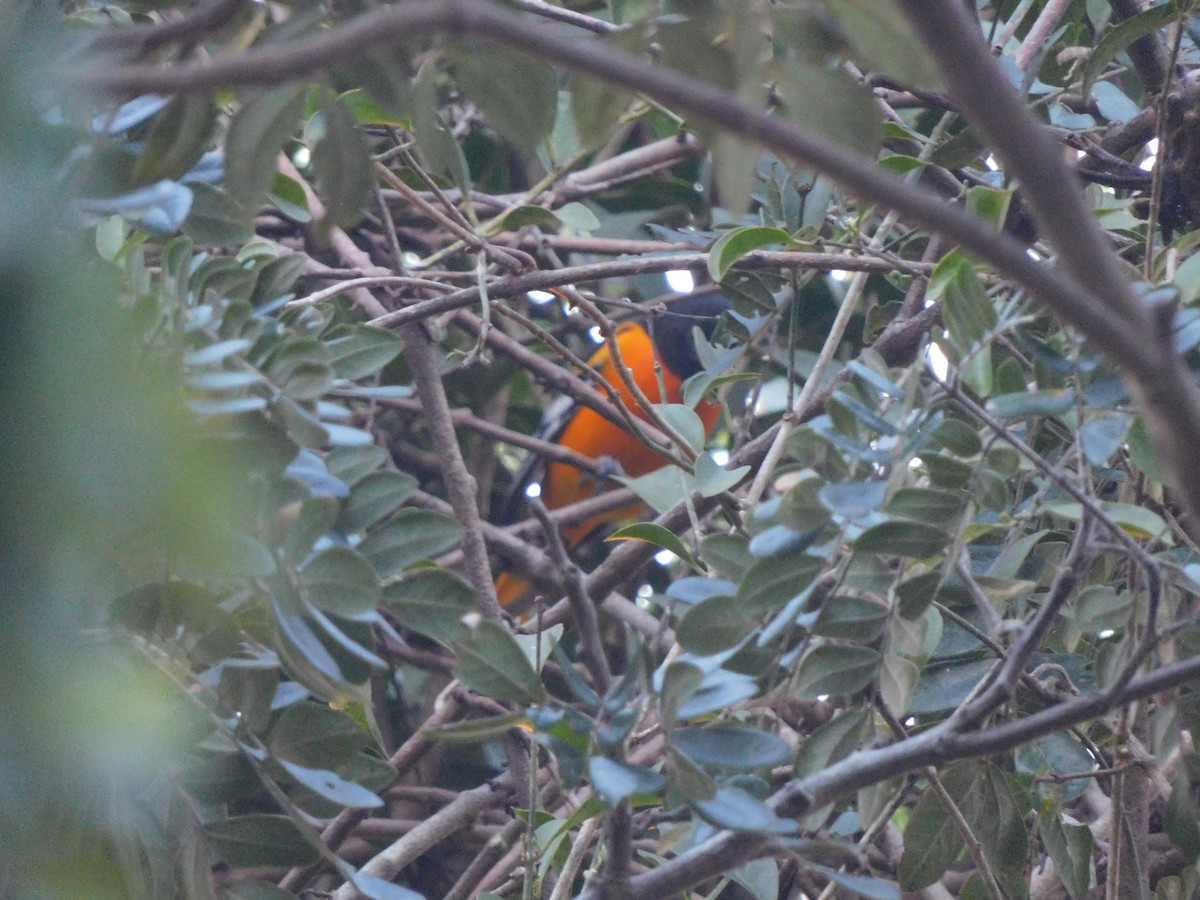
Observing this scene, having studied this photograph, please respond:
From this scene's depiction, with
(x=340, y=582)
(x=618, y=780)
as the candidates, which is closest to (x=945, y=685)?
(x=618, y=780)

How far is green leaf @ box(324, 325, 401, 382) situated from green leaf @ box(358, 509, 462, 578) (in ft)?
0.57

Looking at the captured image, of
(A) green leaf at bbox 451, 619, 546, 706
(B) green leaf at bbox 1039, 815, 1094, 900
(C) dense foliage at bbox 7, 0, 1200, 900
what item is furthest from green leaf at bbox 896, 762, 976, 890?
(A) green leaf at bbox 451, 619, 546, 706

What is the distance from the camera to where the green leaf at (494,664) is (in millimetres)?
773

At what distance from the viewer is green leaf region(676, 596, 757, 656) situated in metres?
0.83

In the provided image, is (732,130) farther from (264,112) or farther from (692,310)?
(692,310)

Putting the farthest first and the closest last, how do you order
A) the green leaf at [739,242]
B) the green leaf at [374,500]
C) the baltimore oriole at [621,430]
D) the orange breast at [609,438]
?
1. the orange breast at [609,438]
2. the baltimore oriole at [621,430]
3. the green leaf at [739,242]
4. the green leaf at [374,500]

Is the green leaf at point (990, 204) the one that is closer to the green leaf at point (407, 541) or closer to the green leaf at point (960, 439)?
the green leaf at point (960, 439)

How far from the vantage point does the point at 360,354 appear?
99cm

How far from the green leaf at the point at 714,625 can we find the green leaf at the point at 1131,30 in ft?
2.87

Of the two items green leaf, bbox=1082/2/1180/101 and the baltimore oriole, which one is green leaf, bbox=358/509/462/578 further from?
the baltimore oriole

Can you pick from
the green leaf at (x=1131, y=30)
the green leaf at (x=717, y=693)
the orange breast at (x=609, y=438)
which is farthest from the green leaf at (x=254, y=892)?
the orange breast at (x=609, y=438)

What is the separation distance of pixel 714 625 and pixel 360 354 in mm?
385

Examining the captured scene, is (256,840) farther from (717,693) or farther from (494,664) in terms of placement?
(717,693)

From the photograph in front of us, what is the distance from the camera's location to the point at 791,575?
2.70 ft
